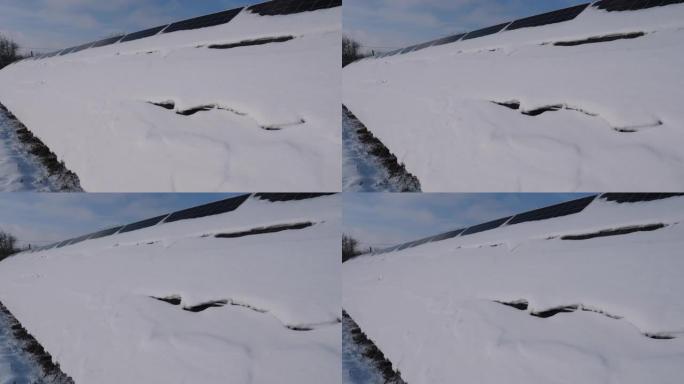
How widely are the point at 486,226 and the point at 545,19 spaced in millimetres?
700

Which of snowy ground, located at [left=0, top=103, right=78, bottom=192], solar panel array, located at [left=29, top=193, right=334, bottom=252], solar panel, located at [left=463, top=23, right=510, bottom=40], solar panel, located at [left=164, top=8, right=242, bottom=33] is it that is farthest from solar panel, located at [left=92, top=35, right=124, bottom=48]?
solar panel, located at [left=463, top=23, right=510, bottom=40]

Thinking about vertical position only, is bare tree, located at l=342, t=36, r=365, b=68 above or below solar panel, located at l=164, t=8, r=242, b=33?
below

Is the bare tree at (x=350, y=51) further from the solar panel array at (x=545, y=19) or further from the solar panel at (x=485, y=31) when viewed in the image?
the solar panel at (x=485, y=31)

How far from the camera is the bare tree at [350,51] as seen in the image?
2223 millimetres

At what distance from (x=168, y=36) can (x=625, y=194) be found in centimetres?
156

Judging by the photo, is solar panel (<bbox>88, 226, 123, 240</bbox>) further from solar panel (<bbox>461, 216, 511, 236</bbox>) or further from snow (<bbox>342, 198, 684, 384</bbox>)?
solar panel (<bbox>461, 216, 511, 236</bbox>)

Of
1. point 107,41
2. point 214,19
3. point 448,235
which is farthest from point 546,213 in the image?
point 107,41

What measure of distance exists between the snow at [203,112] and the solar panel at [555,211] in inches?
23.8

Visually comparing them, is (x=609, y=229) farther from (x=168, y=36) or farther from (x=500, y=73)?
(x=168, y=36)

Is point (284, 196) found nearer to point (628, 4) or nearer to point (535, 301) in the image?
point (535, 301)

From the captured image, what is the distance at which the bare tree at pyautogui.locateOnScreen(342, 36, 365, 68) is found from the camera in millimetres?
2223

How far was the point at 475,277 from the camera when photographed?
2.23 meters

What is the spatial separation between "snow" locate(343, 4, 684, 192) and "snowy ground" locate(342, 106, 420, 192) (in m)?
0.05

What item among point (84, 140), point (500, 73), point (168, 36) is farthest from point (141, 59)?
point (500, 73)
